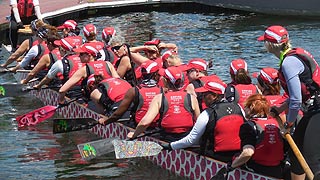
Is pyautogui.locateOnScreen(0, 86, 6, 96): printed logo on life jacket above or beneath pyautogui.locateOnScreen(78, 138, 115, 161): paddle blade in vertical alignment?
beneath

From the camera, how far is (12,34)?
18.4 metres

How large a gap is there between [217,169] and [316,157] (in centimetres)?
157

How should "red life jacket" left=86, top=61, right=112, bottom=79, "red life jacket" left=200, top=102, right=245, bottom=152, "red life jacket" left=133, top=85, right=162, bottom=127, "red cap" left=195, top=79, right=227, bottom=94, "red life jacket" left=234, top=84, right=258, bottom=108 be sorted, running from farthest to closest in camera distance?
"red life jacket" left=86, top=61, right=112, bottom=79 → "red life jacket" left=133, top=85, right=162, bottom=127 → "red life jacket" left=234, top=84, right=258, bottom=108 → "red cap" left=195, top=79, right=227, bottom=94 → "red life jacket" left=200, top=102, right=245, bottom=152

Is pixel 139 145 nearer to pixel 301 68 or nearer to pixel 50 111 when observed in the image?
pixel 301 68

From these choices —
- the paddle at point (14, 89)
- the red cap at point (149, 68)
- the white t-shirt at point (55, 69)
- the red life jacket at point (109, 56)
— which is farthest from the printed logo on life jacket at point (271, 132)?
the paddle at point (14, 89)

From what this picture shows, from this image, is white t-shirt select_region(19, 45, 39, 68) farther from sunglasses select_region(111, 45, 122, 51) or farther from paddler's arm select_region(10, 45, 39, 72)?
sunglasses select_region(111, 45, 122, 51)

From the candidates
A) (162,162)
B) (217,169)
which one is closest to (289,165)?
(217,169)

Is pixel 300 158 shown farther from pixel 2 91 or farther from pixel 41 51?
pixel 41 51

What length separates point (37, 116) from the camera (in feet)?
41.3

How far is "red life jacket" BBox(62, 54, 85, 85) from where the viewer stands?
42.1ft

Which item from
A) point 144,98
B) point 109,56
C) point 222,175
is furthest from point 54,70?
point 222,175

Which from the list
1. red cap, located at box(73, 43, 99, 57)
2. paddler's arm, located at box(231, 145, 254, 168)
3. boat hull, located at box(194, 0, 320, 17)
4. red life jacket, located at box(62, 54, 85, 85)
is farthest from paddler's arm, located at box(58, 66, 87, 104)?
boat hull, located at box(194, 0, 320, 17)

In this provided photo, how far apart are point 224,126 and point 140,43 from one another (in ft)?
49.7

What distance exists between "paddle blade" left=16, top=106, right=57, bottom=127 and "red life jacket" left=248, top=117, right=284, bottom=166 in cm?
564
